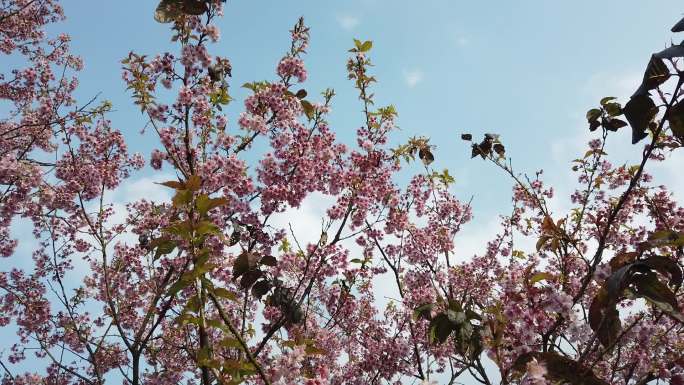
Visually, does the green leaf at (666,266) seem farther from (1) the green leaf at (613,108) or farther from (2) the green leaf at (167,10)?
(2) the green leaf at (167,10)

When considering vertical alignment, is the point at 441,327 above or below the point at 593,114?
below

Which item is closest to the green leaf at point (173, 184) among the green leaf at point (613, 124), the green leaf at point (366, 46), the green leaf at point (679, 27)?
the green leaf at point (679, 27)

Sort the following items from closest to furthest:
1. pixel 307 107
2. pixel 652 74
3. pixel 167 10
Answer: pixel 652 74 < pixel 167 10 < pixel 307 107

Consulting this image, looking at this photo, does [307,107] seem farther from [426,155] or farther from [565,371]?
[565,371]

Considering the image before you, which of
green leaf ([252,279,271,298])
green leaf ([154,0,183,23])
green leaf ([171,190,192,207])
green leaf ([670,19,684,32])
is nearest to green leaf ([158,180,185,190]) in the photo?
green leaf ([171,190,192,207])

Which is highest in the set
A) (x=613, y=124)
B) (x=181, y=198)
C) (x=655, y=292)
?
(x=613, y=124)

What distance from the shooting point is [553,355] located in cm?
210

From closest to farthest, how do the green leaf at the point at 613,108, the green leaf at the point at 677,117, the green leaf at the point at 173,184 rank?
the green leaf at the point at 677,117 < the green leaf at the point at 173,184 < the green leaf at the point at 613,108

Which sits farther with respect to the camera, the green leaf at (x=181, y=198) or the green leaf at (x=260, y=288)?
the green leaf at (x=260, y=288)

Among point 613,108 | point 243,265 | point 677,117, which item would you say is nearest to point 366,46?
point 243,265

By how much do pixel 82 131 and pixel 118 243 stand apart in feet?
6.56

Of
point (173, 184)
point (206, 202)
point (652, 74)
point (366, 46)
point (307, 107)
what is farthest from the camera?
point (366, 46)

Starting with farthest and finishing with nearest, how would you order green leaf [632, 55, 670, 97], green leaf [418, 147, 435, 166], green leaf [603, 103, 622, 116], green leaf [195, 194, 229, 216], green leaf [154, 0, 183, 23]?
green leaf [418, 147, 435, 166] < green leaf [154, 0, 183, 23] < green leaf [603, 103, 622, 116] < green leaf [195, 194, 229, 216] < green leaf [632, 55, 670, 97]

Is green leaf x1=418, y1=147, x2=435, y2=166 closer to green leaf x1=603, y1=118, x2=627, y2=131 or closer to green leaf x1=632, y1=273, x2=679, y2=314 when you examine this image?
green leaf x1=603, y1=118, x2=627, y2=131
